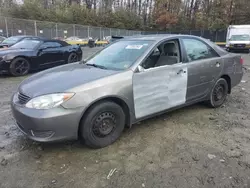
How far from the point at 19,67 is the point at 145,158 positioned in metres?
6.25

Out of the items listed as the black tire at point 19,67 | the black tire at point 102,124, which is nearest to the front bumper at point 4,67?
the black tire at point 19,67

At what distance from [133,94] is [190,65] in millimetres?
1271

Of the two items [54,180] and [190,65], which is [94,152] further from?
[190,65]

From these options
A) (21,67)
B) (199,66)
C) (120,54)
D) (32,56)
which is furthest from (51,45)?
(199,66)

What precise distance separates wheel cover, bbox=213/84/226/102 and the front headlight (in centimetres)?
294

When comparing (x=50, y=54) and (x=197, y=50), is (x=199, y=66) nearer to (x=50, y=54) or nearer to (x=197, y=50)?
(x=197, y=50)

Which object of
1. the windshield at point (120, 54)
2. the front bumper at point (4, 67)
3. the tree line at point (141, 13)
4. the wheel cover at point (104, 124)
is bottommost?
the wheel cover at point (104, 124)

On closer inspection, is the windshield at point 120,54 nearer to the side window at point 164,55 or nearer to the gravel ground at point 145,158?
the side window at point 164,55

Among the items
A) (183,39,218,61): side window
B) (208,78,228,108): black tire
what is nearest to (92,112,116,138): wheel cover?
(183,39,218,61): side window

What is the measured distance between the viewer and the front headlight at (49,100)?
2410mm

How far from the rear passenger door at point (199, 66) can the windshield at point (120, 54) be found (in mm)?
824

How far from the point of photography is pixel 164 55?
11.5ft

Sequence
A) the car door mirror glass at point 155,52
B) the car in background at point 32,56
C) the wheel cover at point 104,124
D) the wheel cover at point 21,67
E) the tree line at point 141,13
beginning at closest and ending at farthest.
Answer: the wheel cover at point 104,124
the car door mirror glass at point 155,52
the car in background at point 32,56
the wheel cover at point 21,67
the tree line at point 141,13

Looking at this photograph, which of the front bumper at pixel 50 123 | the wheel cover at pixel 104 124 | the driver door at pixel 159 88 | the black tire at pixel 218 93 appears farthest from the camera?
the black tire at pixel 218 93
